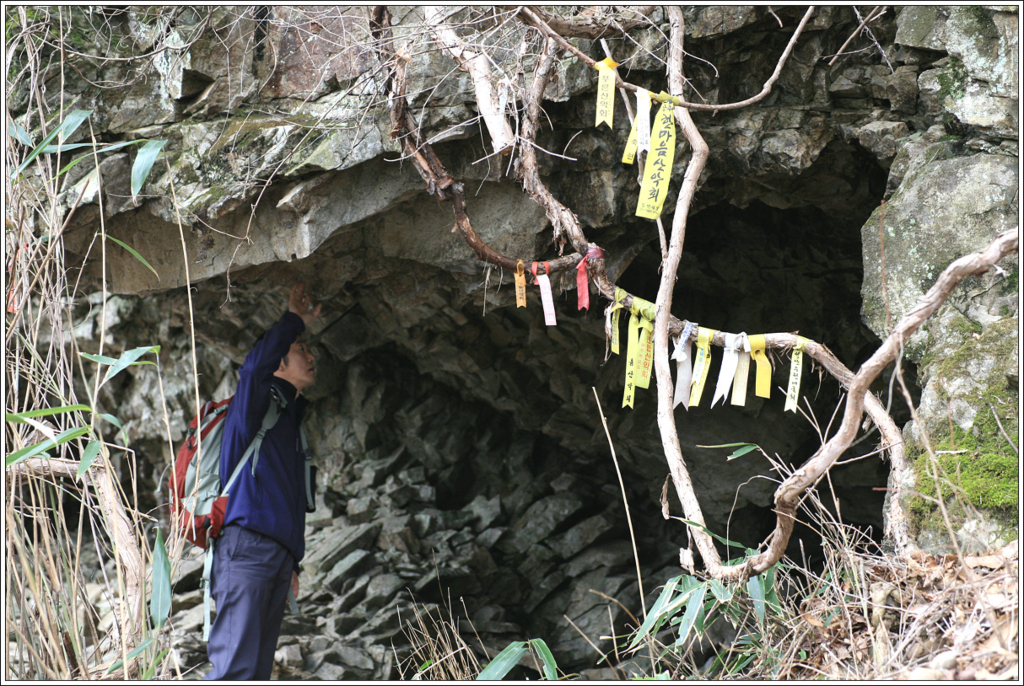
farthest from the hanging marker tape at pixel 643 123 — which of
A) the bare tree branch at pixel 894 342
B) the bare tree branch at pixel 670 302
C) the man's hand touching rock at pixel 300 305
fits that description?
the man's hand touching rock at pixel 300 305

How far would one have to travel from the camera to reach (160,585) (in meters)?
1.48

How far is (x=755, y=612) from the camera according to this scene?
5.52ft

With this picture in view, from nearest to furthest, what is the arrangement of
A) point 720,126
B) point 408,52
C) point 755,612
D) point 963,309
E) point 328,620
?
1. point 755,612
2. point 963,309
3. point 408,52
4. point 720,126
5. point 328,620

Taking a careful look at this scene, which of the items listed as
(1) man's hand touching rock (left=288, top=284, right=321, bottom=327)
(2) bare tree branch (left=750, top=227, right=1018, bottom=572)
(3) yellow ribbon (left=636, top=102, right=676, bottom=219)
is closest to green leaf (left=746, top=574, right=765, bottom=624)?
(2) bare tree branch (left=750, top=227, right=1018, bottom=572)

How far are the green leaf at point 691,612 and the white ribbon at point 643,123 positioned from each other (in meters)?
1.08

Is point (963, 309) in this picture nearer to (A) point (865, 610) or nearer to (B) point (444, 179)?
(A) point (865, 610)

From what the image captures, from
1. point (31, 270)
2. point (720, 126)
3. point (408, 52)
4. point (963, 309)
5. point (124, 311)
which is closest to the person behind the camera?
point (31, 270)

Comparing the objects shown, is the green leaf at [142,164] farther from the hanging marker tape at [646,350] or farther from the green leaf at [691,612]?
the green leaf at [691,612]

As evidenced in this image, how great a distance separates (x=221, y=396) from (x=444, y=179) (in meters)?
2.79

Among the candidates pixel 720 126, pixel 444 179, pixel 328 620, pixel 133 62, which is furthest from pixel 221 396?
pixel 720 126

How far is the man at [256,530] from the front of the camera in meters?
2.44

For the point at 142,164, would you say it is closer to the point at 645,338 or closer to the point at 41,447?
the point at 41,447

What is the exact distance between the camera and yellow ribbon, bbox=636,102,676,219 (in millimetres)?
1902

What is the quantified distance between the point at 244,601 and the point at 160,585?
41.9 inches
